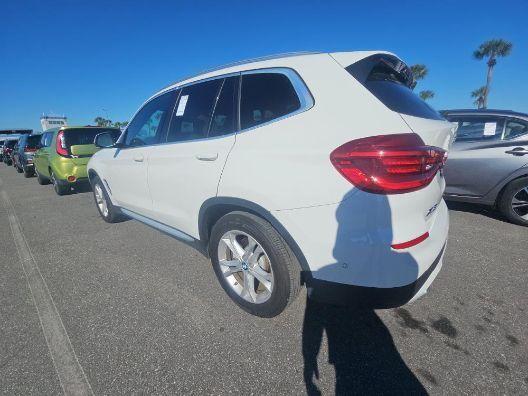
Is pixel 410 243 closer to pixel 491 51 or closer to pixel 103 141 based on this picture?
pixel 103 141

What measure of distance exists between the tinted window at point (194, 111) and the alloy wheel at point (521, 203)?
4158mm

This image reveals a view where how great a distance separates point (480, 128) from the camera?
3930 millimetres

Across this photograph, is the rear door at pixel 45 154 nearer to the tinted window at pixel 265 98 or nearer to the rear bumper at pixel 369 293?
the tinted window at pixel 265 98

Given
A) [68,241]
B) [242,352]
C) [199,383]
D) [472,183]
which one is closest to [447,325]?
[242,352]

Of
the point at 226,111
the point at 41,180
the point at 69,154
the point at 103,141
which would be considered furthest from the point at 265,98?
the point at 41,180

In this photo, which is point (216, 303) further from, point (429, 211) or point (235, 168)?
point (429, 211)

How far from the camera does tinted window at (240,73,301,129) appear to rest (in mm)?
1740

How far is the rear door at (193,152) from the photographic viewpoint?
2.03 meters

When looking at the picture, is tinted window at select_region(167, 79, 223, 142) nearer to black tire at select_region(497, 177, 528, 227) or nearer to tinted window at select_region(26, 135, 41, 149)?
black tire at select_region(497, 177, 528, 227)

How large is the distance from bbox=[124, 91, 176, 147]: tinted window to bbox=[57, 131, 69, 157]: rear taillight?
374 centimetres

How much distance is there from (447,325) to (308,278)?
3.82 ft

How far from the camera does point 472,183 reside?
3881mm

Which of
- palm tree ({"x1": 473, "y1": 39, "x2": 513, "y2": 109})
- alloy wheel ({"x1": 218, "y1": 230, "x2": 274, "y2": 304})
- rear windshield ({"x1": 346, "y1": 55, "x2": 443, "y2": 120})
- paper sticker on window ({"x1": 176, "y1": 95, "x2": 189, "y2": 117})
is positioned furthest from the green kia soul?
palm tree ({"x1": 473, "y1": 39, "x2": 513, "y2": 109})

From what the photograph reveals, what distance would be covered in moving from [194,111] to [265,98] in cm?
85
